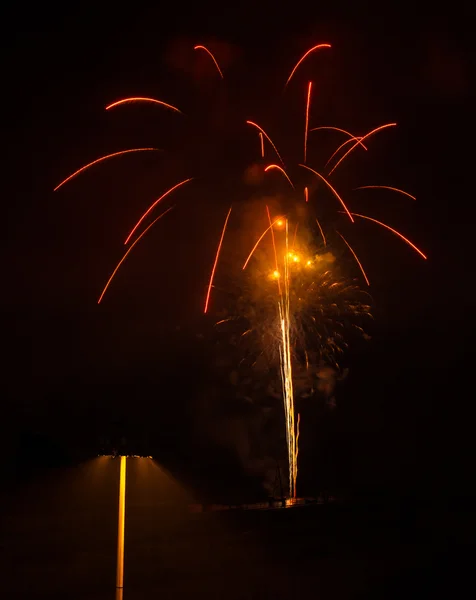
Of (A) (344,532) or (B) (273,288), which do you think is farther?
(B) (273,288)

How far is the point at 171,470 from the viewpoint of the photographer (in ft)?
35.5

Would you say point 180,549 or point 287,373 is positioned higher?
point 287,373

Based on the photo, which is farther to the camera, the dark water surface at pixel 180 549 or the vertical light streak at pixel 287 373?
the vertical light streak at pixel 287 373

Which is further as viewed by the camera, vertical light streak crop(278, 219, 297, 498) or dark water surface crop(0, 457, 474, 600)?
vertical light streak crop(278, 219, 297, 498)

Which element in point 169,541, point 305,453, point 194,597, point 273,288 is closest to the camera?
point 194,597

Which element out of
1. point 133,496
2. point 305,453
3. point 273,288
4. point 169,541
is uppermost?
point 273,288

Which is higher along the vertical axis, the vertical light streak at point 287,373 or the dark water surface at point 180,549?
the vertical light streak at point 287,373

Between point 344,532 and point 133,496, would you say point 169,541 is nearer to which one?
point 133,496

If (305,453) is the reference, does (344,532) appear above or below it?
below

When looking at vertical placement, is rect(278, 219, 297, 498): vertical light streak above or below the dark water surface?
above

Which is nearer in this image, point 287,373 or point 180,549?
point 180,549

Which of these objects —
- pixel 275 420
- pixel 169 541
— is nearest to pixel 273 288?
pixel 275 420

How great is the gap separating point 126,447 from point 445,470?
1031 cm

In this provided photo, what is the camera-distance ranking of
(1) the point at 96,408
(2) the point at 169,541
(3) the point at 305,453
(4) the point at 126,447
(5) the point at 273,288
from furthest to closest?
1. (3) the point at 305,453
2. (5) the point at 273,288
3. (1) the point at 96,408
4. (2) the point at 169,541
5. (4) the point at 126,447
